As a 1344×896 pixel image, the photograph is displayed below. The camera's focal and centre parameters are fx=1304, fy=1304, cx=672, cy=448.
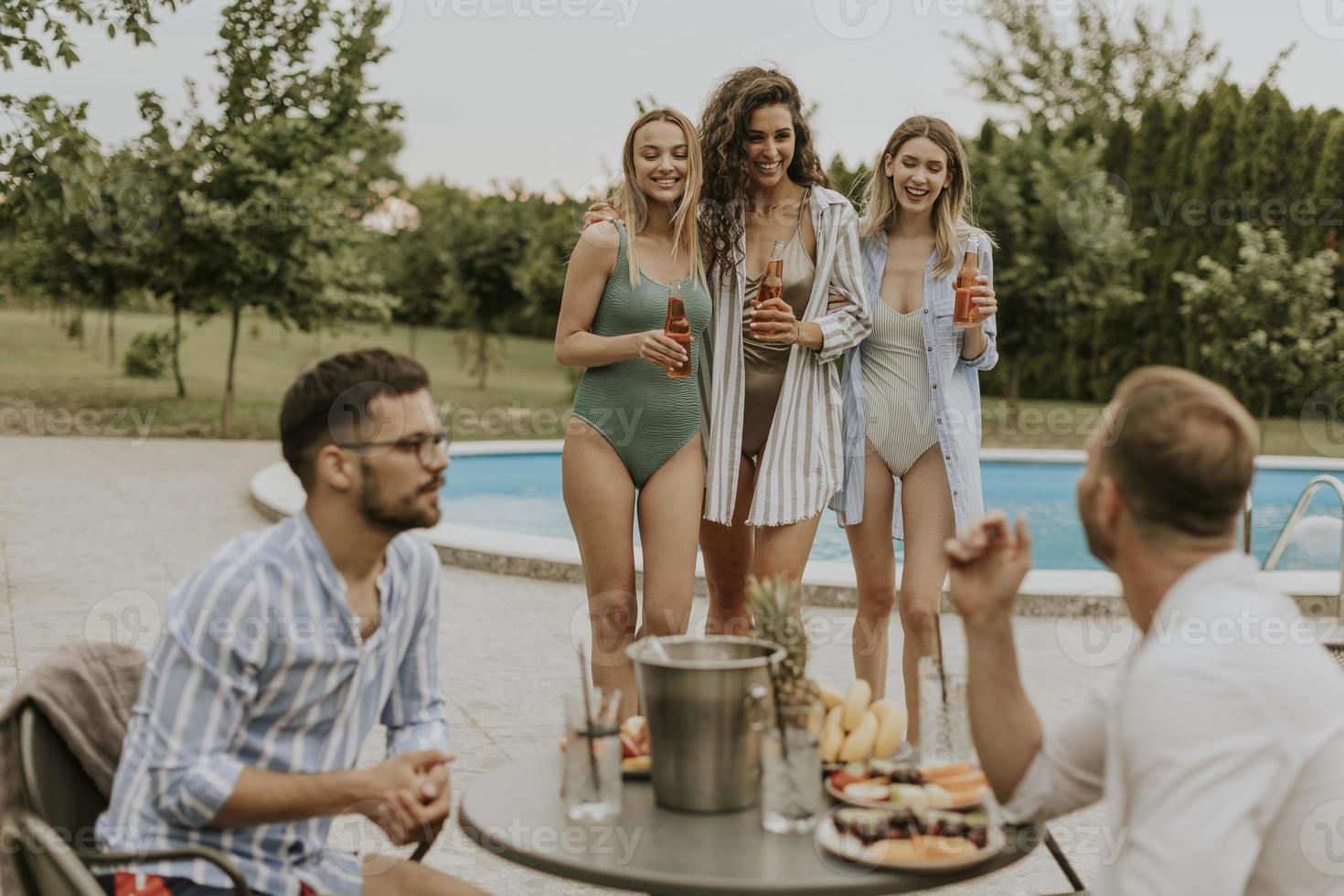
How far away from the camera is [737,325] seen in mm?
A: 3875

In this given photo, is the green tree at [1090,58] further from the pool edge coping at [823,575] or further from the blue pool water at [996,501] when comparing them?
the pool edge coping at [823,575]

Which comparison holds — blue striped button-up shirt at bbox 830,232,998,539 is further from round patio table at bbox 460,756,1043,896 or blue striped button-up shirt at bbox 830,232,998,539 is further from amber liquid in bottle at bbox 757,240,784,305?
round patio table at bbox 460,756,1043,896

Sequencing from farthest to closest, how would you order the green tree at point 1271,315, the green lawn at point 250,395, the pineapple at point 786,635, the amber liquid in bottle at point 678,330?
the green lawn at point 250,395, the green tree at point 1271,315, the amber liquid in bottle at point 678,330, the pineapple at point 786,635

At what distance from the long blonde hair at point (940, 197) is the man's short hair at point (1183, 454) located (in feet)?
7.76

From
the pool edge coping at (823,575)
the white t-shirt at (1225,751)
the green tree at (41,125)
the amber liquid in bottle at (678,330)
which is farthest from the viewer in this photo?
the pool edge coping at (823,575)

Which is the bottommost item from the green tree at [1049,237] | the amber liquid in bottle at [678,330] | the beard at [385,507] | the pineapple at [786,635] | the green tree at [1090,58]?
the pineapple at [786,635]

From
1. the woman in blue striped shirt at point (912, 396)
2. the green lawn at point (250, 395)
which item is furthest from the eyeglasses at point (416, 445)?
the green lawn at point (250, 395)

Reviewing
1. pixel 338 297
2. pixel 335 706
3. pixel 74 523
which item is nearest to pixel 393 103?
pixel 338 297

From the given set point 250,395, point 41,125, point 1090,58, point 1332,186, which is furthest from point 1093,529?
point 1090,58

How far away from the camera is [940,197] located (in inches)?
159

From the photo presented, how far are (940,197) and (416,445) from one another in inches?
96.9

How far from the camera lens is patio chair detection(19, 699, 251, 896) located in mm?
1740

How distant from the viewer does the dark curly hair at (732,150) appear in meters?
3.77

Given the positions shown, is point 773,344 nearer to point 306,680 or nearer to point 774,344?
point 774,344
